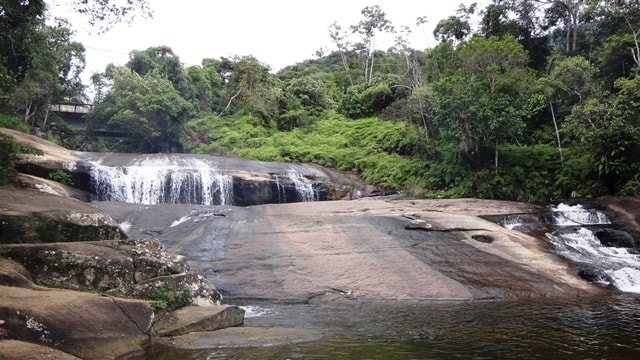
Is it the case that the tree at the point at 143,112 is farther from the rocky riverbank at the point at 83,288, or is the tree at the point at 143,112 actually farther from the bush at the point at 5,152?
the rocky riverbank at the point at 83,288

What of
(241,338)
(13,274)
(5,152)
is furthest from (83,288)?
(5,152)

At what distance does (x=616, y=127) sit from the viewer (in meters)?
20.0

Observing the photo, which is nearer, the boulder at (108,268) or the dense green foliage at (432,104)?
the boulder at (108,268)

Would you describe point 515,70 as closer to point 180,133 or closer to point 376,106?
point 376,106

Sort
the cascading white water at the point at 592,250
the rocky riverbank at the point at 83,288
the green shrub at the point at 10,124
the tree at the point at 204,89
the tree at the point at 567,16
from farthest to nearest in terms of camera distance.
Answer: the tree at the point at 204,89 < the tree at the point at 567,16 < the green shrub at the point at 10,124 < the cascading white water at the point at 592,250 < the rocky riverbank at the point at 83,288

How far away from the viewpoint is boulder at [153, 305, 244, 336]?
779 centimetres

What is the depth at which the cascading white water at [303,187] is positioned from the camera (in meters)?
25.0

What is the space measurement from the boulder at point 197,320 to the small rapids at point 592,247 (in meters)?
10.2

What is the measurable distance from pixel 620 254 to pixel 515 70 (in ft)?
41.1

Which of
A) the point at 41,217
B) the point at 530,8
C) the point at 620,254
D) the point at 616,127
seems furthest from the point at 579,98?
the point at 41,217

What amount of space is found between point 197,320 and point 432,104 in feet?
76.1

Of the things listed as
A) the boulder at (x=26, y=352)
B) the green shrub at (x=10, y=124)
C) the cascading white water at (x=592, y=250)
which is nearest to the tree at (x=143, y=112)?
the green shrub at (x=10, y=124)

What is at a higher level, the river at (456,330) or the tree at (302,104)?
the tree at (302,104)

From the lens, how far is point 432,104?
1105 inches
